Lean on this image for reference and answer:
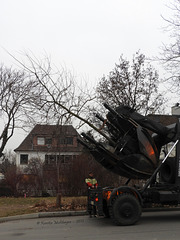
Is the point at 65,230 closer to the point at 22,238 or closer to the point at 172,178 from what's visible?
the point at 22,238

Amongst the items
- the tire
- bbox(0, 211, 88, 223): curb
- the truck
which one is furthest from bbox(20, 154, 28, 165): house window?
the tire

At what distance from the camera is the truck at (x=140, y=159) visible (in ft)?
31.5

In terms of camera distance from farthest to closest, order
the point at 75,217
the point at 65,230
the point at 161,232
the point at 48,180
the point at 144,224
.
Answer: the point at 48,180 < the point at 75,217 < the point at 144,224 < the point at 65,230 < the point at 161,232

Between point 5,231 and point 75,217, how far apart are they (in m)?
3.13

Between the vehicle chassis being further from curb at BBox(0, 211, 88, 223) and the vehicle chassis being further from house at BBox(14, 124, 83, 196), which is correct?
house at BBox(14, 124, 83, 196)

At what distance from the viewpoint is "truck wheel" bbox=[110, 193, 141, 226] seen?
29.7ft

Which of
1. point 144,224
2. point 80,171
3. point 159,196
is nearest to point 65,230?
point 144,224

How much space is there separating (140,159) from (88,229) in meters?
2.80

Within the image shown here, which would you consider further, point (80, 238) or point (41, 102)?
point (41, 102)

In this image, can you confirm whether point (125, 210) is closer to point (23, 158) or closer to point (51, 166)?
point (51, 166)

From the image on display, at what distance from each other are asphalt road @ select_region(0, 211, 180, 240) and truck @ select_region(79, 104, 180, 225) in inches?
21.6

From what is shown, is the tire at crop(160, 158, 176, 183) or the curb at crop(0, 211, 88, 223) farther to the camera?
the curb at crop(0, 211, 88, 223)

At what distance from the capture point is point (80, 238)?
7598 millimetres

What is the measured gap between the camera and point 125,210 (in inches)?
357
